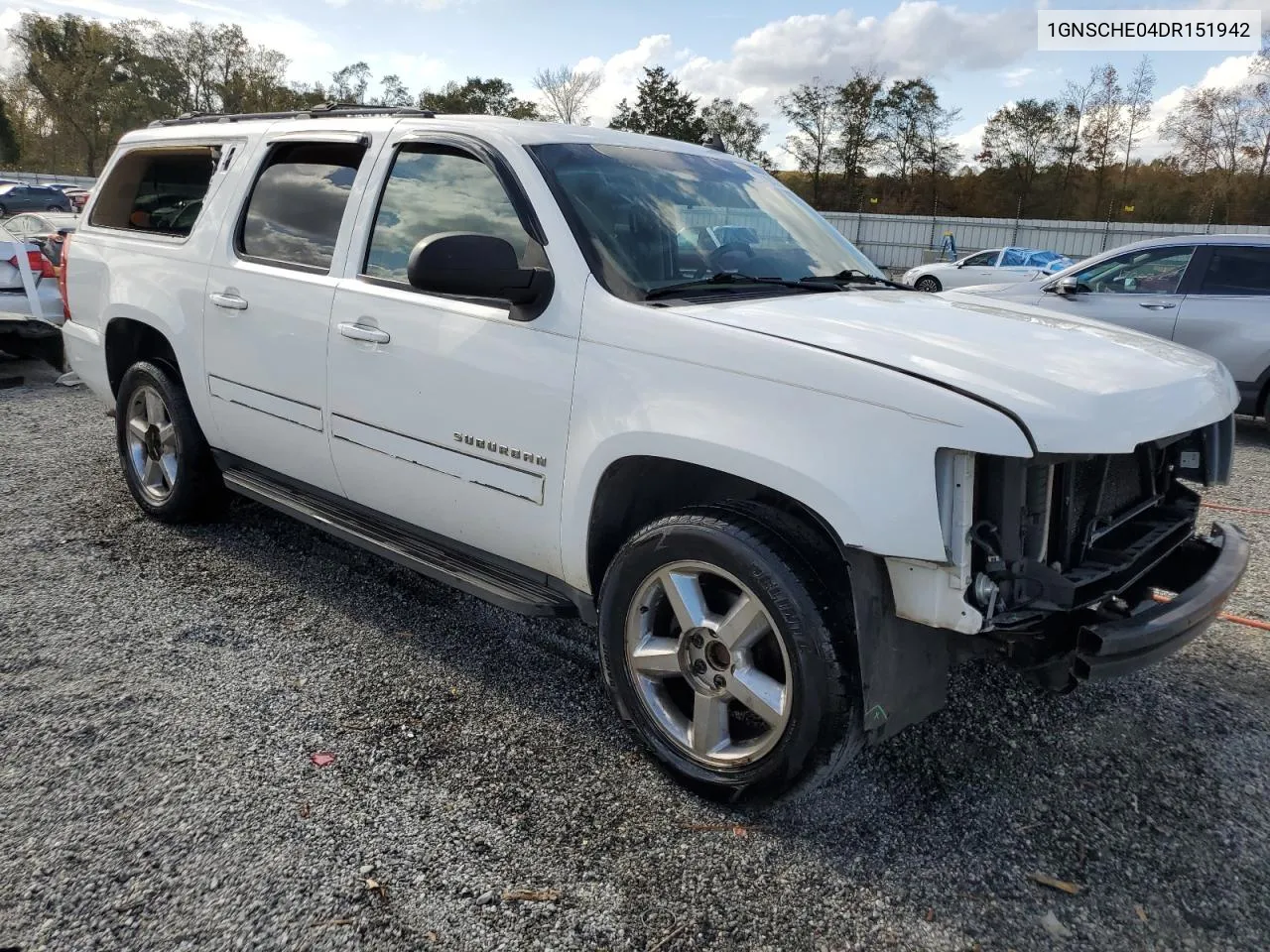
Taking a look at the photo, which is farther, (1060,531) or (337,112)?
(337,112)

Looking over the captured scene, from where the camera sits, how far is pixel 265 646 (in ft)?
11.9

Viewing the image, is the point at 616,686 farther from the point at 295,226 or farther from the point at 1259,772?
the point at 295,226

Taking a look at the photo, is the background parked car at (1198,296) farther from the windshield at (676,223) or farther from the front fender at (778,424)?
the front fender at (778,424)

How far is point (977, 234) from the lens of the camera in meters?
32.8

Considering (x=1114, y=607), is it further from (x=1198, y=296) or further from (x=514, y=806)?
(x=1198, y=296)

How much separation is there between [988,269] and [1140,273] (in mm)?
14507

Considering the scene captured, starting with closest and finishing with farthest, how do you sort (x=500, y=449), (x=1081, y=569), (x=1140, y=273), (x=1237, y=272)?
(x=1081, y=569)
(x=500, y=449)
(x=1237, y=272)
(x=1140, y=273)

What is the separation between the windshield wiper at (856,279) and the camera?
336cm

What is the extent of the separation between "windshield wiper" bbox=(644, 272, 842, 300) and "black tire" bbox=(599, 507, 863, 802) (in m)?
0.71

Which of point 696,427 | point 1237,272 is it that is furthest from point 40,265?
point 1237,272

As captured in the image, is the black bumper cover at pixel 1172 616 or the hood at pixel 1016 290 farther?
the hood at pixel 1016 290

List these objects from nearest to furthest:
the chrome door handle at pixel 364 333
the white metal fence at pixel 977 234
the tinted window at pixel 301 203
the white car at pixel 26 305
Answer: the chrome door handle at pixel 364 333
the tinted window at pixel 301 203
the white car at pixel 26 305
the white metal fence at pixel 977 234

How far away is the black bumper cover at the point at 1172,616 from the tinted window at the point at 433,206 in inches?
82.5

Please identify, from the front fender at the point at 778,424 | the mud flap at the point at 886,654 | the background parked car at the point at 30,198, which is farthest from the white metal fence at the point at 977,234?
the mud flap at the point at 886,654
